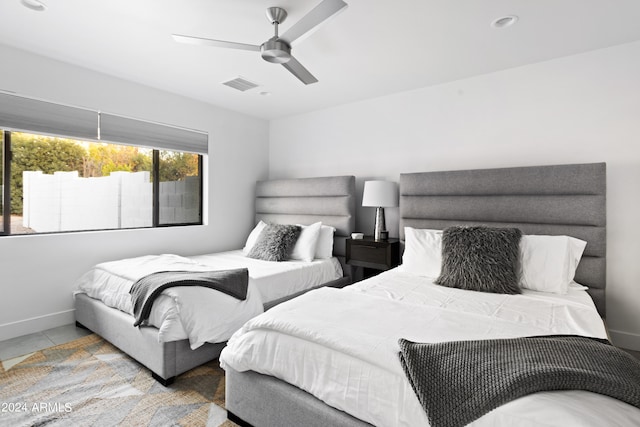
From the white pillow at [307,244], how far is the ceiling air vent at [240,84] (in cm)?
166

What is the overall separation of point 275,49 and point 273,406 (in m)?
2.04

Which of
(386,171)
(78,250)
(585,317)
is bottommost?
(585,317)

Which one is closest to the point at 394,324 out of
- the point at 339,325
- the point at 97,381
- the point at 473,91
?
the point at 339,325

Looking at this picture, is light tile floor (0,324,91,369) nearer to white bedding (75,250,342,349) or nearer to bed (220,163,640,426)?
white bedding (75,250,342,349)

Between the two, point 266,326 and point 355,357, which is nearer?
point 355,357

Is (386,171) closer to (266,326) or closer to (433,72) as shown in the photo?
(433,72)

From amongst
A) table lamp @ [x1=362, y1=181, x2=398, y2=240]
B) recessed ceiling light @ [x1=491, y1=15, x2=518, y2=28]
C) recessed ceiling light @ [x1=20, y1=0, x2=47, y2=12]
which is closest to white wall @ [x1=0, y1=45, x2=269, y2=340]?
recessed ceiling light @ [x1=20, y1=0, x2=47, y2=12]

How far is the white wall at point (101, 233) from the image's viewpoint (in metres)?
2.88

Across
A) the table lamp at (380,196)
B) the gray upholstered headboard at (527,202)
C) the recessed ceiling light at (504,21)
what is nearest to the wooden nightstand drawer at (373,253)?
the table lamp at (380,196)

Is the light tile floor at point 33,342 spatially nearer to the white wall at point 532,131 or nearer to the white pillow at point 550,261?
the white wall at point 532,131

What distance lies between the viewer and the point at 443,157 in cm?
349

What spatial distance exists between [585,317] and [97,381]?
3.03 metres

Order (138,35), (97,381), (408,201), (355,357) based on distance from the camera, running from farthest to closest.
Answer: (408,201) → (138,35) → (97,381) → (355,357)

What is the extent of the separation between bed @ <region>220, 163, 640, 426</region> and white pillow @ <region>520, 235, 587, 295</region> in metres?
0.08
